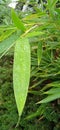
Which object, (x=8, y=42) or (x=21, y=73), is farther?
(x=8, y=42)

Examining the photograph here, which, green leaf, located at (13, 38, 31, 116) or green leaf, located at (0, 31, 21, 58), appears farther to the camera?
green leaf, located at (0, 31, 21, 58)

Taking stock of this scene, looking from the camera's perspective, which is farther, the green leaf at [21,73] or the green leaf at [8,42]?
the green leaf at [8,42]

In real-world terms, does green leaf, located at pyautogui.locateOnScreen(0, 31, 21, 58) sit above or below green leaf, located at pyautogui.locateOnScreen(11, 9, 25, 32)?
below

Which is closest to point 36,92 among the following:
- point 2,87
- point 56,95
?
point 2,87

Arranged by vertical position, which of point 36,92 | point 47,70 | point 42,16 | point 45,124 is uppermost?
point 42,16

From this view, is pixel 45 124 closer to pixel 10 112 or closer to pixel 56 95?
pixel 10 112

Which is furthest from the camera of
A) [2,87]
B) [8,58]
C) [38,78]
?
[8,58]

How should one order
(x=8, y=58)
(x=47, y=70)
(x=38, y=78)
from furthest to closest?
(x=8, y=58) < (x=38, y=78) < (x=47, y=70)

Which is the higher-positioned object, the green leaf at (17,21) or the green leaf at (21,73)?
the green leaf at (17,21)
